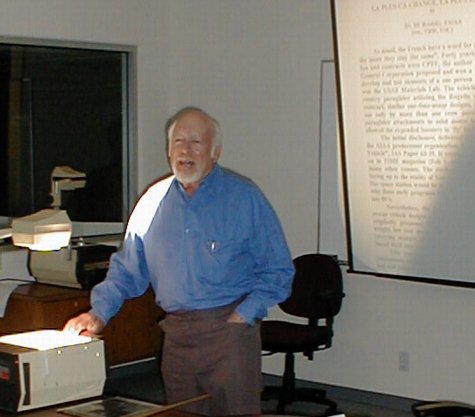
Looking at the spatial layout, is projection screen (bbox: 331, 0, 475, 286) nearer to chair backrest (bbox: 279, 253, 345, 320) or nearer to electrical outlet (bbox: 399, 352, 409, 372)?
chair backrest (bbox: 279, 253, 345, 320)

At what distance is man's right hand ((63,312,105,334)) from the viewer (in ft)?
11.4

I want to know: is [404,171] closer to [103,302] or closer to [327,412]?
[327,412]

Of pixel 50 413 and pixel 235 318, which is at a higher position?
pixel 235 318

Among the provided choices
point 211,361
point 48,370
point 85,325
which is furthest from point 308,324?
point 48,370

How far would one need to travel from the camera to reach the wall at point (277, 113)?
5.84 meters

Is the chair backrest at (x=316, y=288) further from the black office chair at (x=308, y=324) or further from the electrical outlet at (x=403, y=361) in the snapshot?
the electrical outlet at (x=403, y=361)

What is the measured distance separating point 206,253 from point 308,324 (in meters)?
2.35

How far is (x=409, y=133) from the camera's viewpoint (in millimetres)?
5500

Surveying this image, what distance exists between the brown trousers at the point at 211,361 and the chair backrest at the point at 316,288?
2070mm

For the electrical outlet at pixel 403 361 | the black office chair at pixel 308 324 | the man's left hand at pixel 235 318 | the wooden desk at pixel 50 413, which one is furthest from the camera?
the electrical outlet at pixel 403 361

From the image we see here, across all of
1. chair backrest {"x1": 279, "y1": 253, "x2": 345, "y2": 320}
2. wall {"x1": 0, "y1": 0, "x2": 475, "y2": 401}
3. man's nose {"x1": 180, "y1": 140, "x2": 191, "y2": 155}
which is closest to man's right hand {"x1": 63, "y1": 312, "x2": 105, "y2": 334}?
man's nose {"x1": 180, "y1": 140, "x2": 191, "y2": 155}

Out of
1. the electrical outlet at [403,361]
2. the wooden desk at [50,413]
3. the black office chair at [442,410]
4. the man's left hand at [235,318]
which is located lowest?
the electrical outlet at [403,361]

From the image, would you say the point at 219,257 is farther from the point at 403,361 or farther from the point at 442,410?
the point at 403,361

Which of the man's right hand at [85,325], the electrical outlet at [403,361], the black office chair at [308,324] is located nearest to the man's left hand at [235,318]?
the man's right hand at [85,325]
